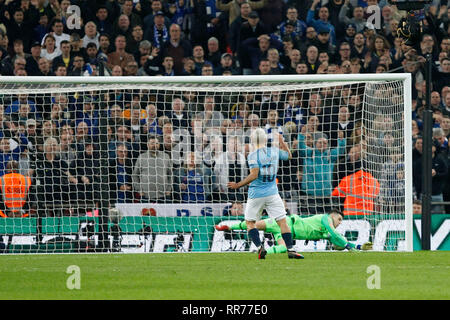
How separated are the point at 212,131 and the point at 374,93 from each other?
3.12 meters

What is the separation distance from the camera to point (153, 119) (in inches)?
703

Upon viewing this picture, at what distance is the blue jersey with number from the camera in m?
14.3

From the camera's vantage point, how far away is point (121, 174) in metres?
17.3

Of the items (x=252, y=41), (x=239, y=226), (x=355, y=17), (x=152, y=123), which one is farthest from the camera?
(x=355, y=17)

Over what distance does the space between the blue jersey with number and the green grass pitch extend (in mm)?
1029

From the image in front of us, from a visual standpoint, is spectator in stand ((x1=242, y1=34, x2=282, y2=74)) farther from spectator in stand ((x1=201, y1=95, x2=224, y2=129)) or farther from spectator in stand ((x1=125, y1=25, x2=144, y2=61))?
spectator in stand ((x1=201, y1=95, x2=224, y2=129))

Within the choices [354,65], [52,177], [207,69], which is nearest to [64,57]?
[207,69]

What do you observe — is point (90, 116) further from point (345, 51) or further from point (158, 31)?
point (345, 51)

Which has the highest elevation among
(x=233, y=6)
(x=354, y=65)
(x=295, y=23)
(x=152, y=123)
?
(x=233, y=6)

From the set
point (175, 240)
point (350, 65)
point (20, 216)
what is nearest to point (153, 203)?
point (175, 240)

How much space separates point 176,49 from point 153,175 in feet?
13.9

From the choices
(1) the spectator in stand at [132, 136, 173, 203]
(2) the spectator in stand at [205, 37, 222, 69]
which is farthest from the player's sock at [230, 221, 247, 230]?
(2) the spectator in stand at [205, 37, 222, 69]

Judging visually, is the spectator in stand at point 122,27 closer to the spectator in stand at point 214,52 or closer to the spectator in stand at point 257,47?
the spectator in stand at point 214,52

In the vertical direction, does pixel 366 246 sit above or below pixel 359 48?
below
